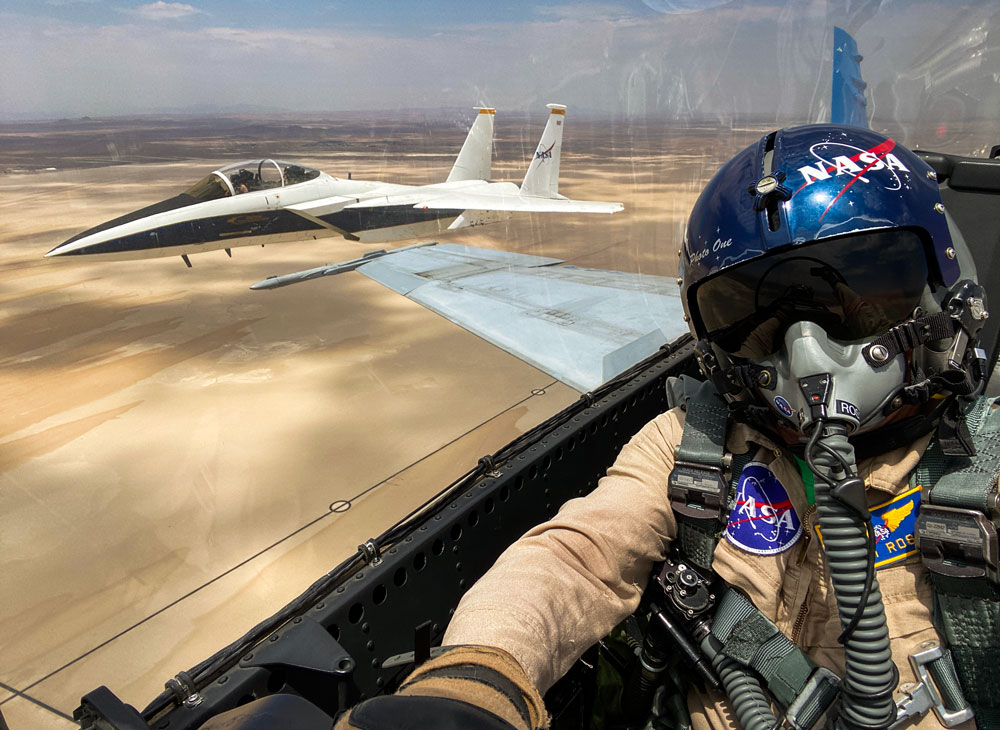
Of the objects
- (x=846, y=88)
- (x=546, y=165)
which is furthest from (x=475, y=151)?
(x=846, y=88)


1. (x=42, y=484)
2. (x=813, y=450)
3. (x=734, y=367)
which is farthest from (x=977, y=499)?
(x=42, y=484)

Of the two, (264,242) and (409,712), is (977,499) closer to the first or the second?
(409,712)

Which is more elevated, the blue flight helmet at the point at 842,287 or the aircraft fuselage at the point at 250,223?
the blue flight helmet at the point at 842,287

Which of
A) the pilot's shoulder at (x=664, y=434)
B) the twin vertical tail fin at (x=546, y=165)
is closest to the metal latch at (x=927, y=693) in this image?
the pilot's shoulder at (x=664, y=434)

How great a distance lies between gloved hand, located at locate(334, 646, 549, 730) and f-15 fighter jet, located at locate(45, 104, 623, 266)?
6499 millimetres

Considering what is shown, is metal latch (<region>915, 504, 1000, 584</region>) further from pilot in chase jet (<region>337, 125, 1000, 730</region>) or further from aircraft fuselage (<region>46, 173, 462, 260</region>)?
aircraft fuselage (<region>46, 173, 462, 260</region>)

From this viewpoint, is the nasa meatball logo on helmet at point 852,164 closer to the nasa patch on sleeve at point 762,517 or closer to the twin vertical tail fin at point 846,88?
the nasa patch on sleeve at point 762,517

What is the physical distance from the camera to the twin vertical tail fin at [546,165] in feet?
32.9

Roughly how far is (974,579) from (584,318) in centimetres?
368

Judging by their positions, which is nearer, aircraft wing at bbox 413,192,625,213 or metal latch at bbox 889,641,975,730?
metal latch at bbox 889,641,975,730

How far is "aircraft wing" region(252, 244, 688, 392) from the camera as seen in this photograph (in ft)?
11.1

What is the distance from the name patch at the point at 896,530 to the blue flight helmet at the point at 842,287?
133mm

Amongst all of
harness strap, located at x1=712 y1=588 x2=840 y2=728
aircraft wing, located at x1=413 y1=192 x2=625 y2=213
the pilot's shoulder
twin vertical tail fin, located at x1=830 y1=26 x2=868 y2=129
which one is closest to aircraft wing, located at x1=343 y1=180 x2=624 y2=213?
aircraft wing, located at x1=413 y1=192 x2=625 y2=213

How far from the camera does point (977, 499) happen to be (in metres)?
0.72
